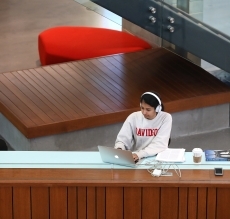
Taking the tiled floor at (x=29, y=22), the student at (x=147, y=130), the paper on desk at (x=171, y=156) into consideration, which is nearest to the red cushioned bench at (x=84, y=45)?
the tiled floor at (x=29, y=22)

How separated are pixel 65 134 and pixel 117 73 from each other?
4.86 feet

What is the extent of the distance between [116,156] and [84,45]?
4734 millimetres

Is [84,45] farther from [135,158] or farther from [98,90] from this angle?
[135,158]

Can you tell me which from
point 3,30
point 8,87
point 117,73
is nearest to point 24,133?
point 8,87

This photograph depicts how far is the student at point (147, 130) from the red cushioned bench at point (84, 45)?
143 inches

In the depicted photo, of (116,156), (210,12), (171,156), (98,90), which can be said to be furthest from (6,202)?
(210,12)

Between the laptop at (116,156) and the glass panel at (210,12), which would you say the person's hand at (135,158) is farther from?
the glass panel at (210,12)

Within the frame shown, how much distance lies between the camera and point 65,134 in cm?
861

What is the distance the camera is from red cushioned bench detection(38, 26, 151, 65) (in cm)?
1048

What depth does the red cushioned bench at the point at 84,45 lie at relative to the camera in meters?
10.5

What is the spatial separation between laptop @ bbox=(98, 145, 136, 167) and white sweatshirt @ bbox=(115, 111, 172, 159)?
594 mm

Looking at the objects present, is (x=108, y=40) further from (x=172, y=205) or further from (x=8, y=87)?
(x=172, y=205)

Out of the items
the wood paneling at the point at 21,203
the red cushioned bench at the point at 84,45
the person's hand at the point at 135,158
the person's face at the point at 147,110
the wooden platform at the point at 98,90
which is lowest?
the wood paneling at the point at 21,203

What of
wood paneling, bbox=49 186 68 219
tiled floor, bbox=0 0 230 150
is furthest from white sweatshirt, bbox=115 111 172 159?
tiled floor, bbox=0 0 230 150
